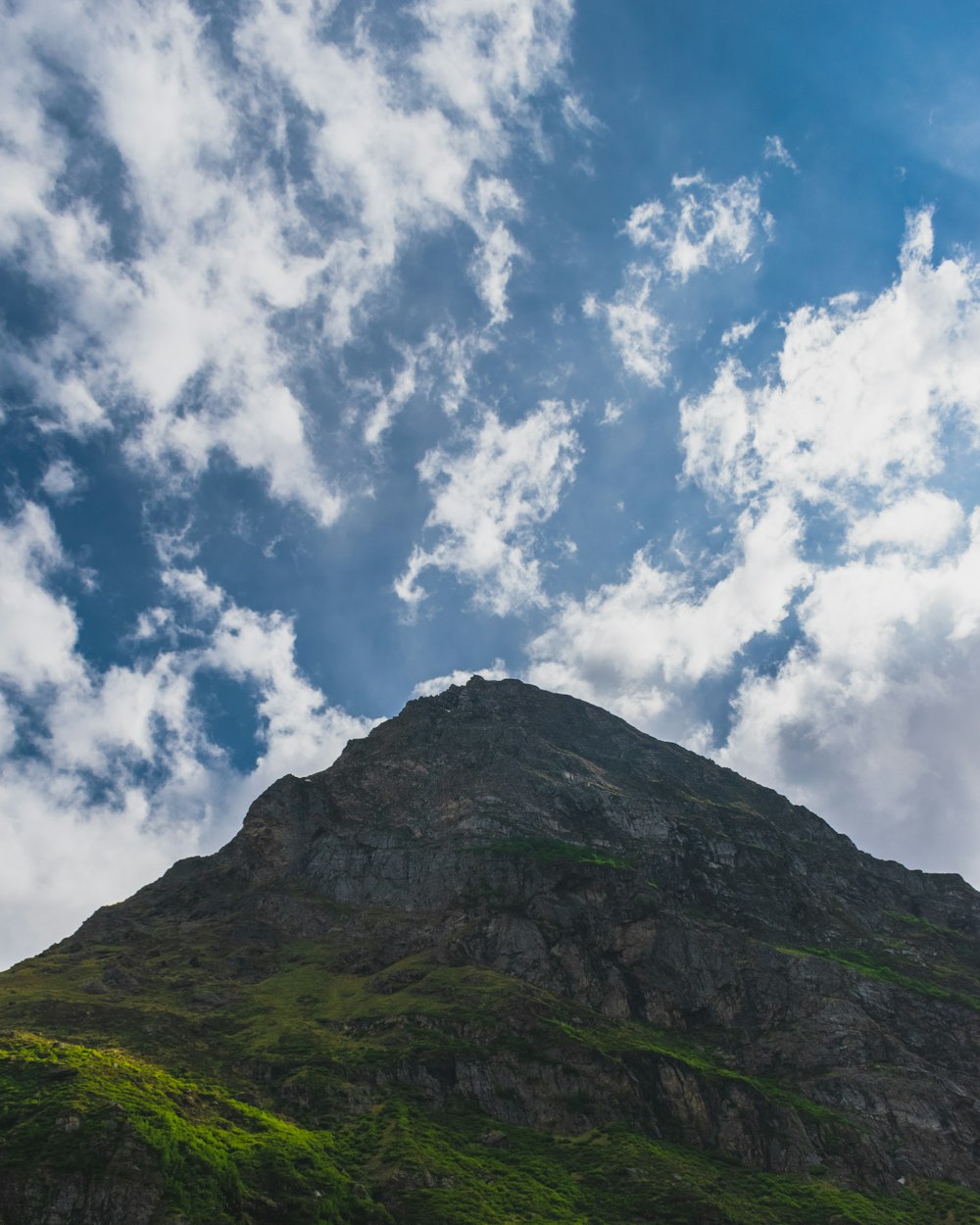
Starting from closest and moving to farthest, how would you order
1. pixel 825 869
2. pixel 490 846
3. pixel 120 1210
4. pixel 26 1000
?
pixel 120 1210
pixel 26 1000
pixel 490 846
pixel 825 869

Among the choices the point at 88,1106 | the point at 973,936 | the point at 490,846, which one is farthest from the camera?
the point at 973,936

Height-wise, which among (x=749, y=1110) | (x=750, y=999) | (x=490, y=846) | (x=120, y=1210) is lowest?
(x=120, y=1210)

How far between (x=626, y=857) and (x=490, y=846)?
29816 millimetres

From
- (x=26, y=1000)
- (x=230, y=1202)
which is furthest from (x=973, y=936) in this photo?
(x=26, y=1000)

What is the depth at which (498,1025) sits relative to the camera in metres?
110

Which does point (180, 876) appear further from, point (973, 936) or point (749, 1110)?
point (973, 936)

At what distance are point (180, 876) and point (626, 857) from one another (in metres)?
103

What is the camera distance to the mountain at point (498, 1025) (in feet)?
236

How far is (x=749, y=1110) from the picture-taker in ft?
335

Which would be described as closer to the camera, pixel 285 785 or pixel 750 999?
pixel 750 999

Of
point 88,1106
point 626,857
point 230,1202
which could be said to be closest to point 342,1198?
point 230,1202

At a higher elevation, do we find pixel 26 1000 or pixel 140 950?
pixel 140 950

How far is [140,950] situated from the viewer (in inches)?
5640

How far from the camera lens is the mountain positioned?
72.1m
